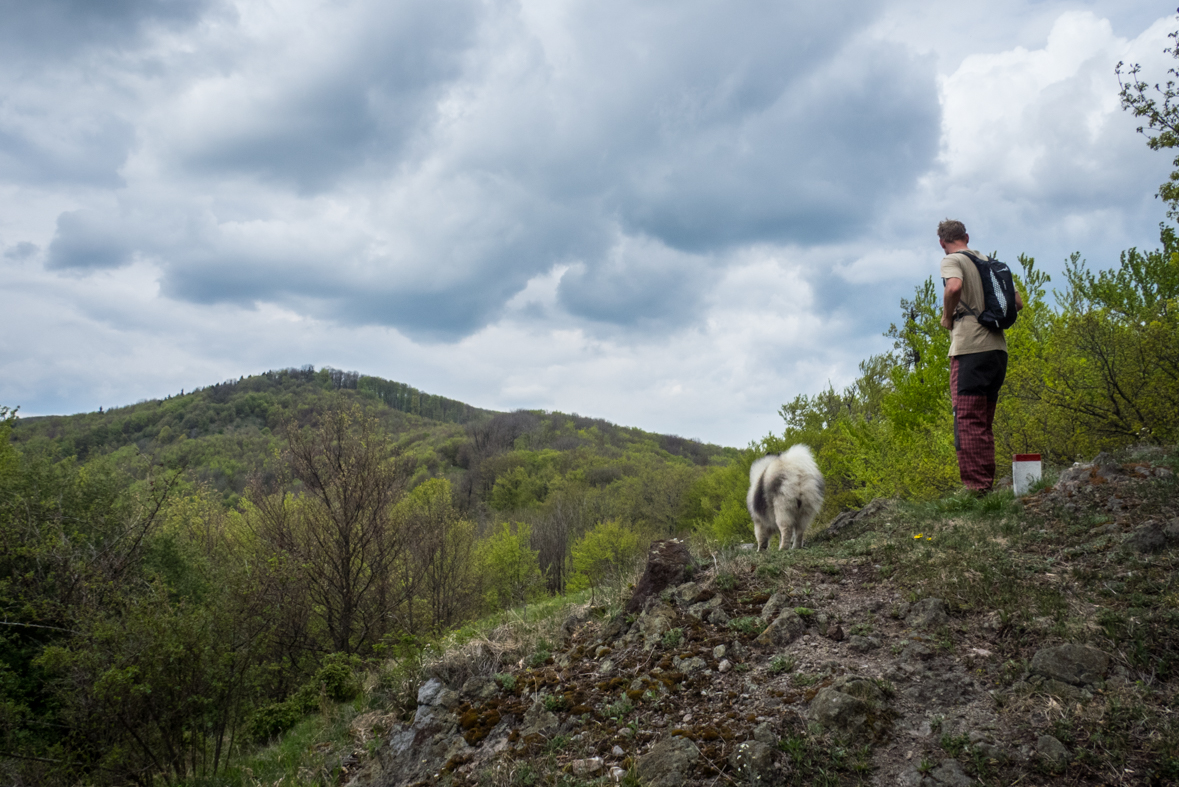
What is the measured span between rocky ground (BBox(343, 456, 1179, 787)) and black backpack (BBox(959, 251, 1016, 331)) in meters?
1.80

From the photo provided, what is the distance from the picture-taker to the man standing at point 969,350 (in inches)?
235

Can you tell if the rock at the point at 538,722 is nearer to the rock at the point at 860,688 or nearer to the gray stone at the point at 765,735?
the gray stone at the point at 765,735

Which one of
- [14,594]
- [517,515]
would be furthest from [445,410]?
[14,594]

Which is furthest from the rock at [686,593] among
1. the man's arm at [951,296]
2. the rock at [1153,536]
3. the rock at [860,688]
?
the man's arm at [951,296]

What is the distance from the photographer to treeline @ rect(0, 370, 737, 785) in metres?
7.11

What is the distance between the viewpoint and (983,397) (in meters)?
6.13

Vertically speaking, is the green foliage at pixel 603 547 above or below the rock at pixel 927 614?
below

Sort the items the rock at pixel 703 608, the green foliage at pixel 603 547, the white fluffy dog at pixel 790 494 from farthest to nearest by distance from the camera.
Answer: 1. the green foliage at pixel 603 547
2. the white fluffy dog at pixel 790 494
3. the rock at pixel 703 608

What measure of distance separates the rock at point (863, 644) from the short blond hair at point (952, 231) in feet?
14.9

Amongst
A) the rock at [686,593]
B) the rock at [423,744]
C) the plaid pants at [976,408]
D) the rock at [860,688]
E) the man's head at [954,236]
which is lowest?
the rock at [423,744]

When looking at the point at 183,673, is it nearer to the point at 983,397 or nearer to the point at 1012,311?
the point at 983,397

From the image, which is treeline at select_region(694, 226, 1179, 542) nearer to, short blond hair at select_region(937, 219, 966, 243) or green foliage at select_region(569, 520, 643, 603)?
short blond hair at select_region(937, 219, 966, 243)

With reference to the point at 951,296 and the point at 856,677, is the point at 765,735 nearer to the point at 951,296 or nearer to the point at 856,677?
the point at 856,677

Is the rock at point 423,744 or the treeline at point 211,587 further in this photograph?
the treeline at point 211,587
